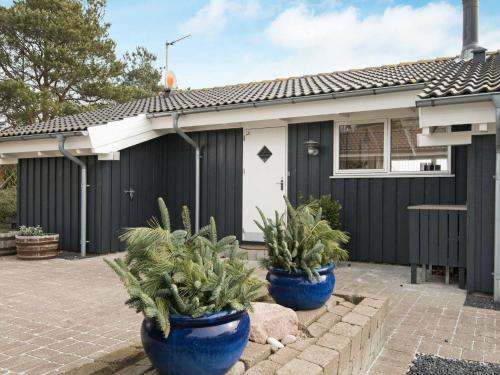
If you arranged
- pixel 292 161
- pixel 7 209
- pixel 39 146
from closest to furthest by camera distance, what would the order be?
pixel 292 161 → pixel 39 146 → pixel 7 209

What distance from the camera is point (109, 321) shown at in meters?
4.11

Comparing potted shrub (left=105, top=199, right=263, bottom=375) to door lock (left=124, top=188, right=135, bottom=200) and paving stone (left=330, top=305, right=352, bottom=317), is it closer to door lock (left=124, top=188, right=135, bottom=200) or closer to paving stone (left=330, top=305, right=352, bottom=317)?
paving stone (left=330, top=305, right=352, bottom=317)

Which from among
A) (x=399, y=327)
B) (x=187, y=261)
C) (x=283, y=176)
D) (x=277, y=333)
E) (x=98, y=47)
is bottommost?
(x=399, y=327)

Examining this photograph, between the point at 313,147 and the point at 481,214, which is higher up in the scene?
the point at 313,147

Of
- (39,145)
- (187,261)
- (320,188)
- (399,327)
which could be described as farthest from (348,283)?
(39,145)

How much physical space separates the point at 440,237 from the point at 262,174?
3.69 m

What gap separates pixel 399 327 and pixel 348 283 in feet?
5.90

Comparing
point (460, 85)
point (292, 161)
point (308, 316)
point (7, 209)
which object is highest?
point (460, 85)

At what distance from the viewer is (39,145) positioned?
8.62 m

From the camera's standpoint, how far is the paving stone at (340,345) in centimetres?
256

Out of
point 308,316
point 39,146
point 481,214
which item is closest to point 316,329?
point 308,316

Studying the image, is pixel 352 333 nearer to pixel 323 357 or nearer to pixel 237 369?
pixel 323 357

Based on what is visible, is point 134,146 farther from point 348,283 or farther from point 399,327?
point 399,327

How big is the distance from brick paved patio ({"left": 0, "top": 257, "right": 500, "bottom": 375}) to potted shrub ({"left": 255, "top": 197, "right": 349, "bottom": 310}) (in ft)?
2.28
